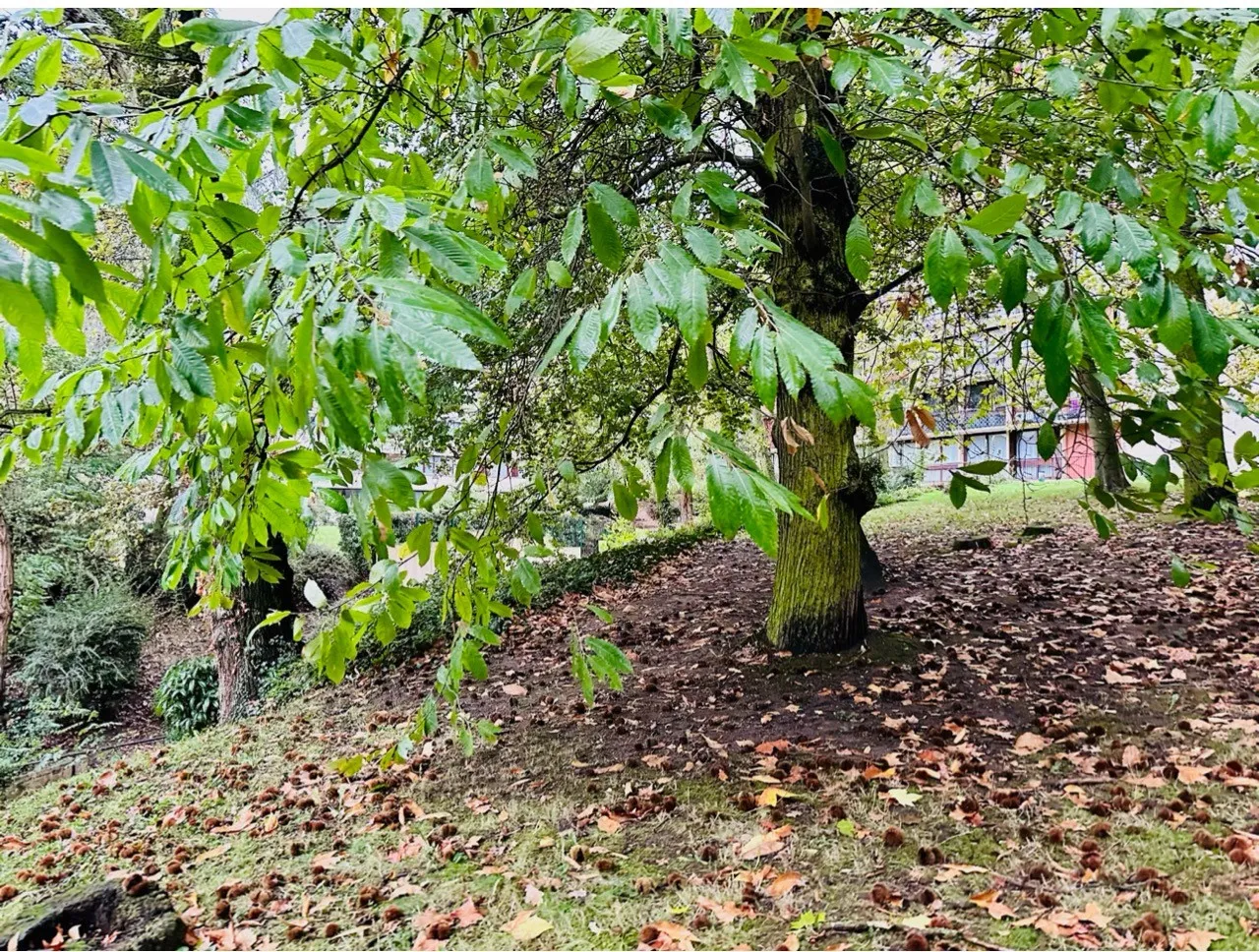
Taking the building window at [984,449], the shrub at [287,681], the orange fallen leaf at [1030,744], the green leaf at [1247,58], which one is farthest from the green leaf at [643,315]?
the shrub at [287,681]

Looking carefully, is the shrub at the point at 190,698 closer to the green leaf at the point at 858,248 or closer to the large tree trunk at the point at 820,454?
the large tree trunk at the point at 820,454

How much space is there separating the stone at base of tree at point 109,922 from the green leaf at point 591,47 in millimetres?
2969

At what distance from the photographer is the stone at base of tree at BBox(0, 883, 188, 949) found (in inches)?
98.1

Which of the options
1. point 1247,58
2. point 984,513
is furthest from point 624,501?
point 984,513

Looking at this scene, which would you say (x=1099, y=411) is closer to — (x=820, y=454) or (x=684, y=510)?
(x=820, y=454)

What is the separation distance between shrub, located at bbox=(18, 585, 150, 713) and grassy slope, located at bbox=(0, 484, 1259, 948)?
4748mm

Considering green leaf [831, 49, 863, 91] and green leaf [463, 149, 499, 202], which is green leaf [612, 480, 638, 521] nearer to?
green leaf [463, 149, 499, 202]

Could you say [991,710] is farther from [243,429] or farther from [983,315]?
[243,429]

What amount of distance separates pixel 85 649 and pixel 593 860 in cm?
835

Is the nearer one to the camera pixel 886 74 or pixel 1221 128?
pixel 1221 128

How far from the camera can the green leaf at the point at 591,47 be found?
133 cm

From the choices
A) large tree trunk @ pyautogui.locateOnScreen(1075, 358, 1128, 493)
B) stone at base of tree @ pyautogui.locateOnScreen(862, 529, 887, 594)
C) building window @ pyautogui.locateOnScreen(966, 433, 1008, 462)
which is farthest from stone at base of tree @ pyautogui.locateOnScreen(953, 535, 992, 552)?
large tree trunk @ pyautogui.locateOnScreen(1075, 358, 1128, 493)

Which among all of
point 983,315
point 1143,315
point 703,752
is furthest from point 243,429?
point 983,315

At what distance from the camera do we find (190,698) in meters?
7.32
